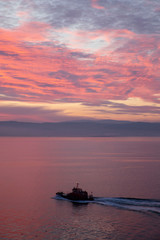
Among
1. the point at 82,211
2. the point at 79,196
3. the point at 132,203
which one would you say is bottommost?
the point at 82,211

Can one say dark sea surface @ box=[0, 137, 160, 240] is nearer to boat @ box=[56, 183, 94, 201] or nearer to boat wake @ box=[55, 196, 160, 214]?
boat wake @ box=[55, 196, 160, 214]

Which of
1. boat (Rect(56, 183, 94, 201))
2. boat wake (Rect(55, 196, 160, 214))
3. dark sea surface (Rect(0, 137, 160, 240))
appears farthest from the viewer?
boat (Rect(56, 183, 94, 201))

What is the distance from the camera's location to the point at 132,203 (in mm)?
85000

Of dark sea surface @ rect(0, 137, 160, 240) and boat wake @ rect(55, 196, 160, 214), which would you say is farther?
boat wake @ rect(55, 196, 160, 214)

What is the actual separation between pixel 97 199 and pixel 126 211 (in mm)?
14851

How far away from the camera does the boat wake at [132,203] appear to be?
7888cm

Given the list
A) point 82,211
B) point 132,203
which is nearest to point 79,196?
point 82,211

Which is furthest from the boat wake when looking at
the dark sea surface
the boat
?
the boat

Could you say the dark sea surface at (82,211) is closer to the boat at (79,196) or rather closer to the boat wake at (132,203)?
the boat wake at (132,203)

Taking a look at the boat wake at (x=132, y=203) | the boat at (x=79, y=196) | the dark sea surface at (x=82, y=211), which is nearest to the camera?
the dark sea surface at (x=82, y=211)

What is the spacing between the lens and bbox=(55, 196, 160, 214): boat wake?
7888 centimetres

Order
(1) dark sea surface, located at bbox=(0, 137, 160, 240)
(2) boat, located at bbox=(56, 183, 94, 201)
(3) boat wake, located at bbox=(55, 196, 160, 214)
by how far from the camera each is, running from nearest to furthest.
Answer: (1) dark sea surface, located at bbox=(0, 137, 160, 240)
(3) boat wake, located at bbox=(55, 196, 160, 214)
(2) boat, located at bbox=(56, 183, 94, 201)

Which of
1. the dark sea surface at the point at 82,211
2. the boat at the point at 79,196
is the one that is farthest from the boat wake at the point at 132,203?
the boat at the point at 79,196

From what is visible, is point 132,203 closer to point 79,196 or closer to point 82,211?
point 82,211
